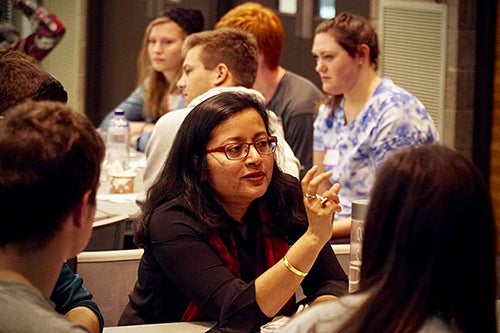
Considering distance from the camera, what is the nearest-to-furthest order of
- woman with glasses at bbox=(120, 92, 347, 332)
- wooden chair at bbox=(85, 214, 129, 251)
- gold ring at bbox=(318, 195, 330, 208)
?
gold ring at bbox=(318, 195, 330, 208) → woman with glasses at bbox=(120, 92, 347, 332) → wooden chair at bbox=(85, 214, 129, 251)

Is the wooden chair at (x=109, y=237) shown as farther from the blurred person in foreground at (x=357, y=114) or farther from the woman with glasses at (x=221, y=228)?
the blurred person in foreground at (x=357, y=114)

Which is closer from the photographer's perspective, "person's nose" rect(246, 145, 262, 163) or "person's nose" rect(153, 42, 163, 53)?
"person's nose" rect(246, 145, 262, 163)

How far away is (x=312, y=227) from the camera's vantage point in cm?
272

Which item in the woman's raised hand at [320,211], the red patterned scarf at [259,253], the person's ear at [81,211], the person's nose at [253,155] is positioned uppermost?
Answer: the person's ear at [81,211]

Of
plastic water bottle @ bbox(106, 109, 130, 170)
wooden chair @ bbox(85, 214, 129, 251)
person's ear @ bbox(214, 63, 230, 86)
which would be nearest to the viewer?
wooden chair @ bbox(85, 214, 129, 251)

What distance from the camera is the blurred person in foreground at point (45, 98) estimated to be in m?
2.59

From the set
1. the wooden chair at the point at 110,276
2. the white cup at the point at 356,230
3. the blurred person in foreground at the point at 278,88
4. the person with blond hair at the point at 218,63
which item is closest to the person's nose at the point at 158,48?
the blurred person in foreground at the point at 278,88

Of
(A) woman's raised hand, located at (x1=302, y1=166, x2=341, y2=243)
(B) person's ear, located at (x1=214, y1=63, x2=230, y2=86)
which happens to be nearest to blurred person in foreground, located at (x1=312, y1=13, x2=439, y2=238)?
(B) person's ear, located at (x1=214, y1=63, x2=230, y2=86)

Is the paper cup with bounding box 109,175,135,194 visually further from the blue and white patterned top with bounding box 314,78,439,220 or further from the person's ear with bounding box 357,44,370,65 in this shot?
the person's ear with bounding box 357,44,370,65

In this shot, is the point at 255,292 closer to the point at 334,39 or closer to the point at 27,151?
the point at 27,151

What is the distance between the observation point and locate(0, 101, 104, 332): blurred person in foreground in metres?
1.73

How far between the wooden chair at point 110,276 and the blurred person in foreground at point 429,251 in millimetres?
1569

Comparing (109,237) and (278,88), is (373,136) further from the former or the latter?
(109,237)

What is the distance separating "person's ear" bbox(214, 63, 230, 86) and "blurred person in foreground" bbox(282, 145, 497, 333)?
8.70 ft
